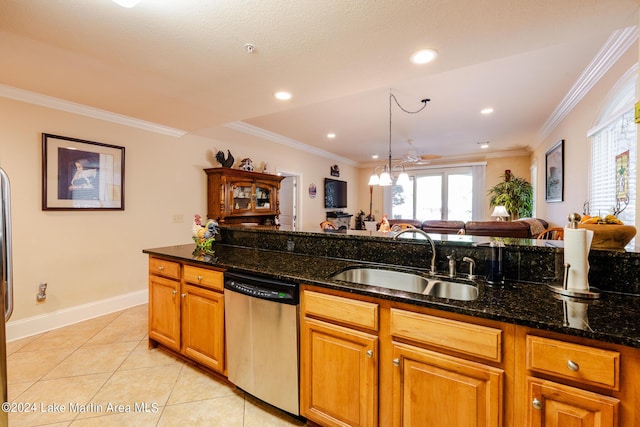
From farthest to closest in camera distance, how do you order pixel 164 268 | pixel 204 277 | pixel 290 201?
pixel 290 201 < pixel 164 268 < pixel 204 277

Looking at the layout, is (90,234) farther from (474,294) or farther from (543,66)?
(543,66)

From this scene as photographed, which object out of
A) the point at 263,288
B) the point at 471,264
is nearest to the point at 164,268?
the point at 263,288

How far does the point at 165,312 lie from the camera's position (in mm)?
2250

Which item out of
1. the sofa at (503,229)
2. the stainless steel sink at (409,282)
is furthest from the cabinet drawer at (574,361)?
the sofa at (503,229)

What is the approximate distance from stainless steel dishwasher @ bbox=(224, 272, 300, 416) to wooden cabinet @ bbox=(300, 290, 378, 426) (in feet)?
0.25

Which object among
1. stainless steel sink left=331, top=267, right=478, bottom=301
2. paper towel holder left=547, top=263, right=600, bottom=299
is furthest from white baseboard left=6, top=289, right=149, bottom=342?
paper towel holder left=547, top=263, right=600, bottom=299

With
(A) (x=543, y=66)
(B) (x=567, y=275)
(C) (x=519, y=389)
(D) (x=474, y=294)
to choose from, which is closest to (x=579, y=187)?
(A) (x=543, y=66)

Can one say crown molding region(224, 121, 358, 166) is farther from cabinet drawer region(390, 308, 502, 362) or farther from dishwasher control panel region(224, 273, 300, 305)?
cabinet drawer region(390, 308, 502, 362)

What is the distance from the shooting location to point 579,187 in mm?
3090

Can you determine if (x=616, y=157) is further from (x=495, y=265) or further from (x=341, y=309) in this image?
(x=341, y=309)

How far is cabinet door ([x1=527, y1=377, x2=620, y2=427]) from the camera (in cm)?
89

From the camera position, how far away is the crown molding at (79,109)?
2.57 meters

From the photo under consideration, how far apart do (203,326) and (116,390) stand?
705 millimetres

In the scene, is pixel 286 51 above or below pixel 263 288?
above
